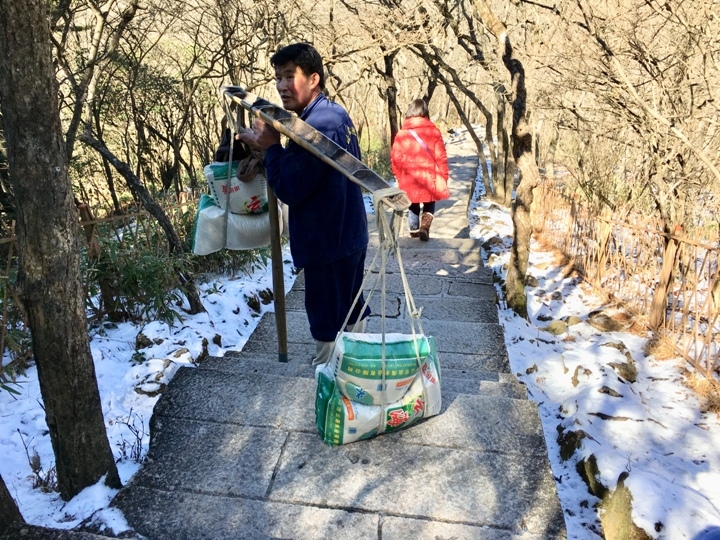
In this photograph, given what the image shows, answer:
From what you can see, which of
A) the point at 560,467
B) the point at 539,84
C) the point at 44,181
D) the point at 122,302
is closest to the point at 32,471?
the point at 44,181

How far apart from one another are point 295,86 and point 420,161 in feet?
12.1

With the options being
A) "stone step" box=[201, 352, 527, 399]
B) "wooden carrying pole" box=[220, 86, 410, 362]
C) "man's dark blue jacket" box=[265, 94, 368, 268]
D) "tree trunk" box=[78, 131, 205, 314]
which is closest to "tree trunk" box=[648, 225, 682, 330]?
"stone step" box=[201, 352, 527, 399]

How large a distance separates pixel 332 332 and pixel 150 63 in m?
8.40

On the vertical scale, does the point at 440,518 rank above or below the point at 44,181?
below

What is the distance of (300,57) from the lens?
7.54 feet

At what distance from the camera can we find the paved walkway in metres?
1.75

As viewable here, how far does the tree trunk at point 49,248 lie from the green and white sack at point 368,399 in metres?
0.86

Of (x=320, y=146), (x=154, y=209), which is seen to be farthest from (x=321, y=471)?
(x=154, y=209)

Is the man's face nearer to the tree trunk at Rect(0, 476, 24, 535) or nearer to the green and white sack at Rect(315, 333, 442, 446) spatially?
the green and white sack at Rect(315, 333, 442, 446)

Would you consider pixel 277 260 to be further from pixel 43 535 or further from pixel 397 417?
pixel 43 535

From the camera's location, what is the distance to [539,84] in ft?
24.9

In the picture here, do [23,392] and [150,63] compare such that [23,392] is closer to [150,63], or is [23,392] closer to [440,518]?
[440,518]

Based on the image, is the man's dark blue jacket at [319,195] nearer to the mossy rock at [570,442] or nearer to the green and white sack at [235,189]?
the green and white sack at [235,189]

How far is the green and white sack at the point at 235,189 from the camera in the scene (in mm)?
2623
